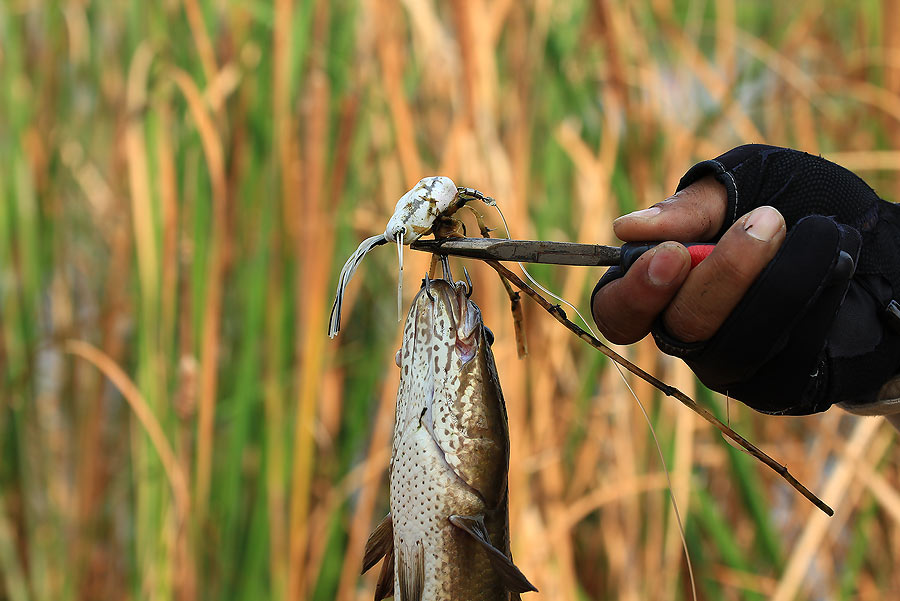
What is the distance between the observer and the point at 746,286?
0.75m

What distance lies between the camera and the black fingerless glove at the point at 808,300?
0.74 metres

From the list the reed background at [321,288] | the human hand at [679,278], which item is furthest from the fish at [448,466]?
the reed background at [321,288]

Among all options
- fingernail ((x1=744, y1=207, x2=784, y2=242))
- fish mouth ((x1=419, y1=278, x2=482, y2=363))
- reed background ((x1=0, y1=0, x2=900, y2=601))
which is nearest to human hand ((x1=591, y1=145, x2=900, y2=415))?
fingernail ((x1=744, y1=207, x2=784, y2=242))

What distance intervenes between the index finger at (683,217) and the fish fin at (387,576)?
40cm

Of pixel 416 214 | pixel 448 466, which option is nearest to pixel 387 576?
pixel 448 466

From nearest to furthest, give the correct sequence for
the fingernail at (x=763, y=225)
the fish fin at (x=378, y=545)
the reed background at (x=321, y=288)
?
1. the fingernail at (x=763, y=225)
2. the fish fin at (x=378, y=545)
3. the reed background at (x=321, y=288)

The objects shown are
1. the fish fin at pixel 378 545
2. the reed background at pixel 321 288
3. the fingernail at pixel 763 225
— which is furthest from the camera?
the reed background at pixel 321 288

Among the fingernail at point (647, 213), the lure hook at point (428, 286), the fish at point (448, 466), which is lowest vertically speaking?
the fish at point (448, 466)

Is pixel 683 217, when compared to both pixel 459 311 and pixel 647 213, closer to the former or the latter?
pixel 647 213

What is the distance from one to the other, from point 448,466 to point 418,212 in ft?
0.79

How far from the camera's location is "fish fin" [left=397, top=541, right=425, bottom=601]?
0.78 meters

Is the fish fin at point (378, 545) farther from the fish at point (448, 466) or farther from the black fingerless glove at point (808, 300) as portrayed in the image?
the black fingerless glove at point (808, 300)

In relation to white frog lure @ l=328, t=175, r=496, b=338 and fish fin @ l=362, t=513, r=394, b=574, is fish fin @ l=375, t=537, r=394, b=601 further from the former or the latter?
white frog lure @ l=328, t=175, r=496, b=338

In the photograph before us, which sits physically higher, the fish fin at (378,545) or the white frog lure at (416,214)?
the white frog lure at (416,214)
